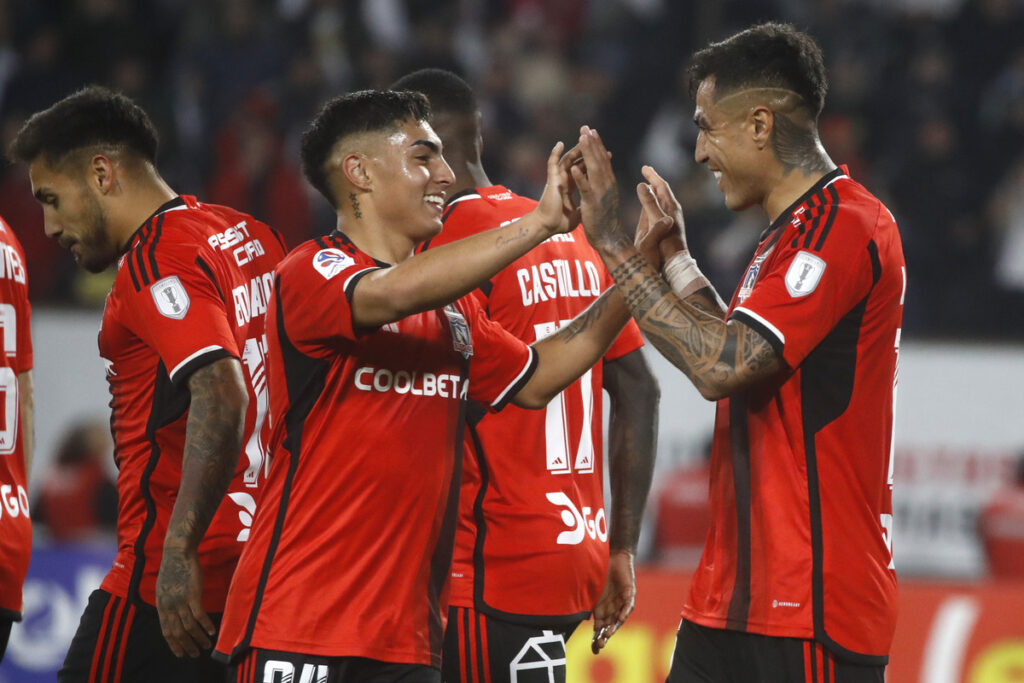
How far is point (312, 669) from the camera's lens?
341 centimetres

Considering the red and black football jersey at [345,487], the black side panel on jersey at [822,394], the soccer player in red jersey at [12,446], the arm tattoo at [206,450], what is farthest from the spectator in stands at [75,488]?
the black side panel on jersey at [822,394]

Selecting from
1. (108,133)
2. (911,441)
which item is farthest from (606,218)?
(911,441)

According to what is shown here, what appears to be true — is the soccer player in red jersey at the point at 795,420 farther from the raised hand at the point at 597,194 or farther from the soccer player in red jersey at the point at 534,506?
the soccer player in red jersey at the point at 534,506

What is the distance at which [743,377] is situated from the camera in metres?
3.51

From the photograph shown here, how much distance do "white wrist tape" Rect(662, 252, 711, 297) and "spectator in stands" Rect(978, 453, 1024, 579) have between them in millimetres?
5853

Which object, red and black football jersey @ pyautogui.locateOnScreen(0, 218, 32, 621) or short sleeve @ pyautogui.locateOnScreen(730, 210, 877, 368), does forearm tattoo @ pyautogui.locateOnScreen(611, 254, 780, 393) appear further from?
red and black football jersey @ pyautogui.locateOnScreen(0, 218, 32, 621)

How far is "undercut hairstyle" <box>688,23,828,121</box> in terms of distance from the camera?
3830 mm

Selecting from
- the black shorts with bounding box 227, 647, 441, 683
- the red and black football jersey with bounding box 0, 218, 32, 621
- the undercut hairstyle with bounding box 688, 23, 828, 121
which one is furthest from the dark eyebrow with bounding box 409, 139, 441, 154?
the red and black football jersey with bounding box 0, 218, 32, 621

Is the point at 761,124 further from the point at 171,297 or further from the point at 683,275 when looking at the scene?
the point at 171,297

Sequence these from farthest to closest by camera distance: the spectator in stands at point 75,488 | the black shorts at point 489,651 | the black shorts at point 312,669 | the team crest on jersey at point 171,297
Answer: the spectator in stands at point 75,488
the black shorts at point 489,651
the team crest on jersey at point 171,297
the black shorts at point 312,669

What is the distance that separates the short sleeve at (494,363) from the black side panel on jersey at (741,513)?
62cm

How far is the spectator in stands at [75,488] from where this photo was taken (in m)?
10.2

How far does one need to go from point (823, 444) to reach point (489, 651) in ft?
4.58

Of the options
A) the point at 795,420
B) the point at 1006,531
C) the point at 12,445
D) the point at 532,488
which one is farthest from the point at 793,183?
the point at 1006,531
